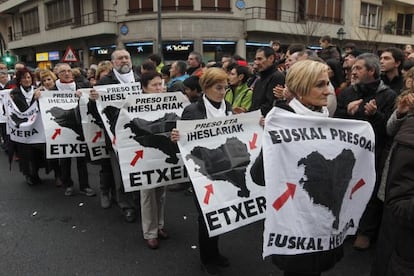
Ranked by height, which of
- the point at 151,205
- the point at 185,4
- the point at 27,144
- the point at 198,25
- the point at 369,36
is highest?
the point at 185,4

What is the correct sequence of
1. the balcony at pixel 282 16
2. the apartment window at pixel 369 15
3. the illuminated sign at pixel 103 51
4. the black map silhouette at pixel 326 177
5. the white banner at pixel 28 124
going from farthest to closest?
1. the apartment window at pixel 369 15
2. the illuminated sign at pixel 103 51
3. the balcony at pixel 282 16
4. the white banner at pixel 28 124
5. the black map silhouette at pixel 326 177

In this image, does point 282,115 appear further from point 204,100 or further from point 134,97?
point 134,97

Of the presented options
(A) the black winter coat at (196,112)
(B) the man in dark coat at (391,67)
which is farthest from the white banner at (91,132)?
(B) the man in dark coat at (391,67)

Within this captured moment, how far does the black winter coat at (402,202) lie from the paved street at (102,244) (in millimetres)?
1634

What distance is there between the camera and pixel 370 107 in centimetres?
357

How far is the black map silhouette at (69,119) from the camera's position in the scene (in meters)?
5.50

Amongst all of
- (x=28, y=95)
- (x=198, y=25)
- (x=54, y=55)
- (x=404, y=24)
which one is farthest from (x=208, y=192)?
(x=404, y=24)

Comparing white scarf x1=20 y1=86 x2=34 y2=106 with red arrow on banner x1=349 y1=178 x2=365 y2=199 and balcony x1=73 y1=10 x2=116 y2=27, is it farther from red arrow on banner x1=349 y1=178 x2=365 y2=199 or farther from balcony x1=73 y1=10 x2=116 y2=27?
balcony x1=73 y1=10 x2=116 y2=27

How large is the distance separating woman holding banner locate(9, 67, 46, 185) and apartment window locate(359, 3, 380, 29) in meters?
32.7

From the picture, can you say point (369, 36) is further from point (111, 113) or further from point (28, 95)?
point (111, 113)

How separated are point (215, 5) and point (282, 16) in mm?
5569

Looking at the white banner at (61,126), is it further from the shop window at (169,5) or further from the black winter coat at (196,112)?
the shop window at (169,5)

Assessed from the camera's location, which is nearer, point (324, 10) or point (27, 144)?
point (27, 144)

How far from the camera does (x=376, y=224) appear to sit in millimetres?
4059
